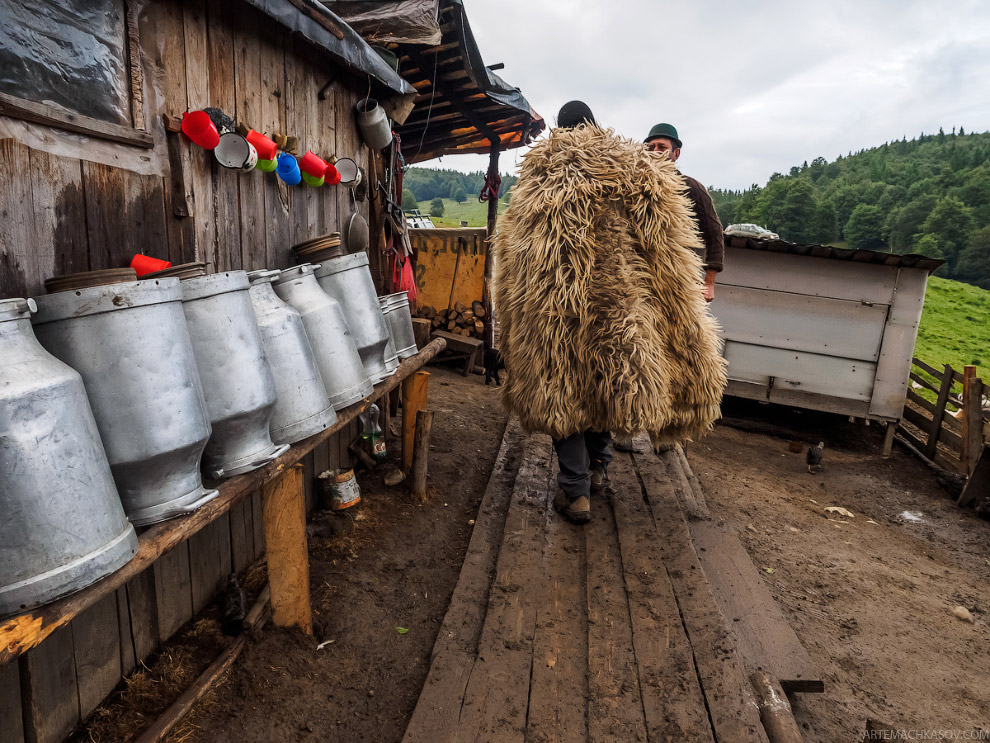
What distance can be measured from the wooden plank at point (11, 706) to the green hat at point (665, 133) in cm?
408

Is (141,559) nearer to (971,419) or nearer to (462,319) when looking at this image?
(462,319)

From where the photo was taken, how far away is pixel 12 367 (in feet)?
3.16

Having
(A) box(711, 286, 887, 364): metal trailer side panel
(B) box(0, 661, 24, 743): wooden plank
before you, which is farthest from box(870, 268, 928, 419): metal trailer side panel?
(B) box(0, 661, 24, 743): wooden plank

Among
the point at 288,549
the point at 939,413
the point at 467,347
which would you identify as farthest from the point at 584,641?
the point at 939,413

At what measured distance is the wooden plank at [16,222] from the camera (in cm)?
142

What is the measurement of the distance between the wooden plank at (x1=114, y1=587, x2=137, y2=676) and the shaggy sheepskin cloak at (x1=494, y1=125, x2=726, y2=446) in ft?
5.91

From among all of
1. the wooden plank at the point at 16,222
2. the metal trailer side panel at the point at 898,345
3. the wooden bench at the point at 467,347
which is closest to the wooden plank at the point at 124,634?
the wooden plank at the point at 16,222

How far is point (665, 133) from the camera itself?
3.83 m

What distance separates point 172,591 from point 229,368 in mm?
1222

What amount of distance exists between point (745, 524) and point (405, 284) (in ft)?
9.59

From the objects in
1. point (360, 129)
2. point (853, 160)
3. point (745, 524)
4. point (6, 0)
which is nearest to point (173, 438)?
point (6, 0)

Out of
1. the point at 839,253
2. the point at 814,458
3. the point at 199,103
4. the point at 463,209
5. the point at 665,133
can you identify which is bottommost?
the point at 814,458

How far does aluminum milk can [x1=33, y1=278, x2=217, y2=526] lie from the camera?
1181 millimetres

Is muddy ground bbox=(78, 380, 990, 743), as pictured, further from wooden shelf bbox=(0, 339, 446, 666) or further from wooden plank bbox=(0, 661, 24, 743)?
wooden shelf bbox=(0, 339, 446, 666)
